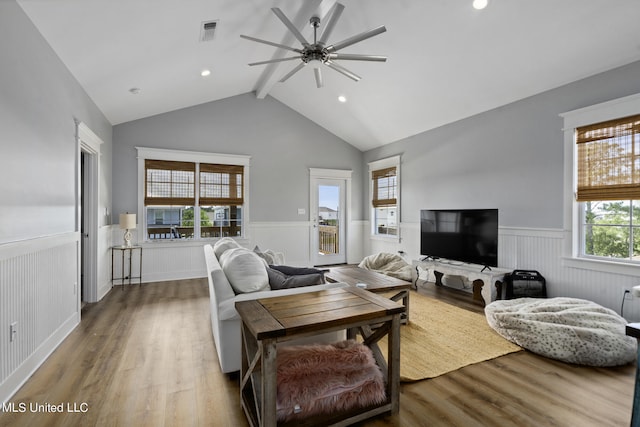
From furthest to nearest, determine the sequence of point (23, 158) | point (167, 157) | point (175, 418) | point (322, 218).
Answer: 1. point (322, 218)
2. point (167, 157)
3. point (23, 158)
4. point (175, 418)

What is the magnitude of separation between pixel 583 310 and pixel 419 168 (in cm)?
346

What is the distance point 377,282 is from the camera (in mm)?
3326

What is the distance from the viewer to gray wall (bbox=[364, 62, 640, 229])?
362 centimetres

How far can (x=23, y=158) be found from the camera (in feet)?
7.42

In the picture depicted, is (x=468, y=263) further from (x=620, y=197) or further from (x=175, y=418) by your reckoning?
(x=175, y=418)

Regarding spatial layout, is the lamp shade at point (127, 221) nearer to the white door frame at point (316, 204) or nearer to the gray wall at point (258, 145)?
the gray wall at point (258, 145)

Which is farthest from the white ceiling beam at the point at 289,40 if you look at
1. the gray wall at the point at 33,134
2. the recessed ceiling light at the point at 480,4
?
the gray wall at the point at 33,134

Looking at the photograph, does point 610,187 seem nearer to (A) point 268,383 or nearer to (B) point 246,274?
(B) point 246,274

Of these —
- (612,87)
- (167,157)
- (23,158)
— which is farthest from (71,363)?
(612,87)

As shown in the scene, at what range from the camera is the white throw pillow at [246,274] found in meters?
Result: 2.38

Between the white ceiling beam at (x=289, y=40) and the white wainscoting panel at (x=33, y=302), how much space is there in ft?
11.2

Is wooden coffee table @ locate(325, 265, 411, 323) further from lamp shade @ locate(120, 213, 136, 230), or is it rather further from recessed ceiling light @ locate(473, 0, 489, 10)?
lamp shade @ locate(120, 213, 136, 230)

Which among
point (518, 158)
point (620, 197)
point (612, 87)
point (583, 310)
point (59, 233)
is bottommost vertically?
point (583, 310)

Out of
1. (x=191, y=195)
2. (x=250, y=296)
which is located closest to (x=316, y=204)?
(x=191, y=195)
